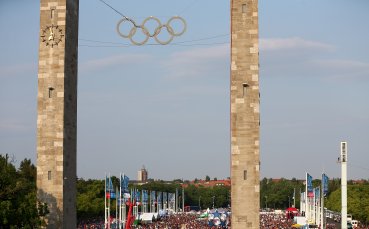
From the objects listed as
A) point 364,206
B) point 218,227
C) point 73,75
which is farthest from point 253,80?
point 364,206

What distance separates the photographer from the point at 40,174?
3672 cm

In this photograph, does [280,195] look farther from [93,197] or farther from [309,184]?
[309,184]

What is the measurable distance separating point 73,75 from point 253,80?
950cm

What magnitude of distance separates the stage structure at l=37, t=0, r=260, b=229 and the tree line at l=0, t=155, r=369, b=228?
1.44m

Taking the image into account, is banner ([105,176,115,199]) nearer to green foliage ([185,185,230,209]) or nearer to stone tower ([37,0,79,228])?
stone tower ([37,0,79,228])

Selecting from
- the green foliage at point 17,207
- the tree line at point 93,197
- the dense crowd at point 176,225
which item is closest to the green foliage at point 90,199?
the tree line at point 93,197

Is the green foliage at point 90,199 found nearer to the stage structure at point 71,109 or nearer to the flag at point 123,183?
the flag at point 123,183

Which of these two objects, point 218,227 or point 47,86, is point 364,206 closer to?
point 218,227

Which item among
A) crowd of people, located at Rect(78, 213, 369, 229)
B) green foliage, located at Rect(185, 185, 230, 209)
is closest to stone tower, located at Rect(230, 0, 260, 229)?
crowd of people, located at Rect(78, 213, 369, 229)

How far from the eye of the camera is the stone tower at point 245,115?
35000 millimetres

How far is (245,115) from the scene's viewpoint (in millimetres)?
35406

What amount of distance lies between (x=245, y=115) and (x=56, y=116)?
30.7ft

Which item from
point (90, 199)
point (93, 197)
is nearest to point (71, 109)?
point (90, 199)

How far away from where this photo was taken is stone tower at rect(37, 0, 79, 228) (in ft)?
120
